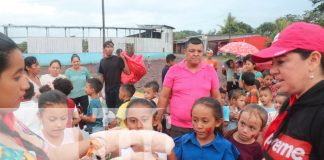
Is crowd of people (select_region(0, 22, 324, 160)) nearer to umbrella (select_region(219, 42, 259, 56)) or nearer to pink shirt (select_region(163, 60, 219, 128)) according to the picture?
pink shirt (select_region(163, 60, 219, 128))

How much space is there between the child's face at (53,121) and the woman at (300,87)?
1347 millimetres

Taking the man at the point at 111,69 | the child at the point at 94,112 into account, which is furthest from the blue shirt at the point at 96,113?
the man at the point at 111,69

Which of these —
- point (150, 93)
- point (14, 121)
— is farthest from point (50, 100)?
point (150, 93)

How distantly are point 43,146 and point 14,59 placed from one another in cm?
43

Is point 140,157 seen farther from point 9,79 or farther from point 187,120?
point 187,120

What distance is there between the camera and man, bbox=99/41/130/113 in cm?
618

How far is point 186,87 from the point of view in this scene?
3588 millimetres

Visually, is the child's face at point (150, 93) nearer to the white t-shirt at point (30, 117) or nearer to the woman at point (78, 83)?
the woman at point (78, 83)

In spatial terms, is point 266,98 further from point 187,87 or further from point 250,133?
point 250,133

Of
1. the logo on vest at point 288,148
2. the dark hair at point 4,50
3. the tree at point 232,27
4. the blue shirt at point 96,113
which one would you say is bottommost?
the blue shirt at point 96,113

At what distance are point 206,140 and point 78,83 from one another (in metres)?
3.90

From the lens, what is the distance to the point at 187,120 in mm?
3537

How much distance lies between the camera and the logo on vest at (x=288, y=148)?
1.38 meters

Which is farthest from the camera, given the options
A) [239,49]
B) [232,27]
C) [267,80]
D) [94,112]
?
[232,27]
